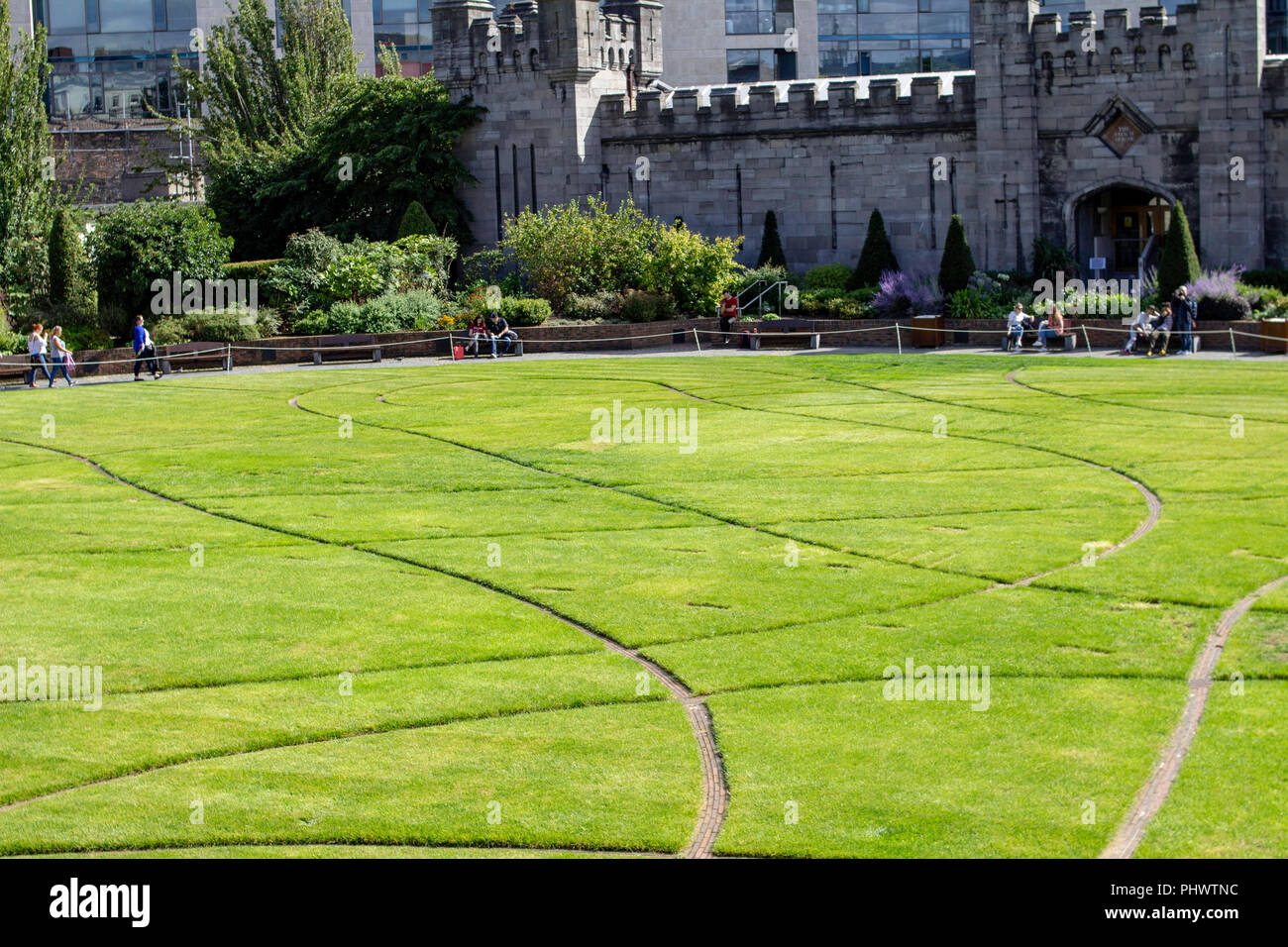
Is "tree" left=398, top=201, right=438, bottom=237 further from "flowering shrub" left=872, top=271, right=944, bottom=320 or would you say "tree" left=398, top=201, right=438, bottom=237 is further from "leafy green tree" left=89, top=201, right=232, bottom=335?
"flowering shrub" left=872, top=271, right=944, bottom=320

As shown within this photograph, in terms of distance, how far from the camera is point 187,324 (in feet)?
141

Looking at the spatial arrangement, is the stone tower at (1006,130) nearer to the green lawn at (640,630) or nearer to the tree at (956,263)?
the tree at (956,263)

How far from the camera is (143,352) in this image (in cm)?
3944

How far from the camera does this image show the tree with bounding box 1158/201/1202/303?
3950 centimetres

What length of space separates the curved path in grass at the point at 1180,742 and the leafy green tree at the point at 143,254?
35484mm

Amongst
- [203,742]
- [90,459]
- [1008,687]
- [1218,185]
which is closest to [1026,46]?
[1218,185]

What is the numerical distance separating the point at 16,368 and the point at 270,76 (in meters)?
22.3

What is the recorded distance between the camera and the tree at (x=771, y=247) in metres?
47.9

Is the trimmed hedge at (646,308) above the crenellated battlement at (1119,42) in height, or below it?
below

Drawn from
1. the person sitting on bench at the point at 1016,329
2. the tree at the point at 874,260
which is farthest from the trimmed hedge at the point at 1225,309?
the tree at the point at 874,260

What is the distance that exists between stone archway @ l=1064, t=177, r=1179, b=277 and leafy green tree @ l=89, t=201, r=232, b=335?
949 inches

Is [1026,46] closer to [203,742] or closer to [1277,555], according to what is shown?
[1277,555]

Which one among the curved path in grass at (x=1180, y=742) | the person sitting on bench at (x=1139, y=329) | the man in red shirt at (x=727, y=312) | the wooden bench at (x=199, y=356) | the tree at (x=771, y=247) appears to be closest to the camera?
the curved path in grass at (x=1180, y=742)
